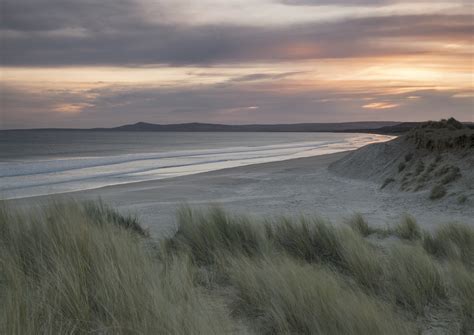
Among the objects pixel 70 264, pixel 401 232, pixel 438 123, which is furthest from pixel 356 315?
pixel 438 123

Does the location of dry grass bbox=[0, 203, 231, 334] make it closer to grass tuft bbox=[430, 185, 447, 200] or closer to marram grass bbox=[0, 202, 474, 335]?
marram grass bbox=[0, 202, 474, 335]

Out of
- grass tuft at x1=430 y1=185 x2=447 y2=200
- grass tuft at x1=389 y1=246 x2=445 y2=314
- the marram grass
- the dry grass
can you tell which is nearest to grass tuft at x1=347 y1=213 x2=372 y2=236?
the marram grass

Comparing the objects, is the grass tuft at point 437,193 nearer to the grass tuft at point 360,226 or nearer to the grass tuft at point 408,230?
the grass tuft at point 408,230

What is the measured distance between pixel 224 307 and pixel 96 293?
112cm

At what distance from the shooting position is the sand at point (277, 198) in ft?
35.7

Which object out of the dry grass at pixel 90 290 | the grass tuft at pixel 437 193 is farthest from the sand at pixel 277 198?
the dry grass at pixel 90 290

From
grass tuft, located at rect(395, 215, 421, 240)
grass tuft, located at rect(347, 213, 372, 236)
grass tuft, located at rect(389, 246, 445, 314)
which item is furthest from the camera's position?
grass tuft, located at rect(347, 213, 372, 236)

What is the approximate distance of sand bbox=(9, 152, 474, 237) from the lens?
10.9 metres

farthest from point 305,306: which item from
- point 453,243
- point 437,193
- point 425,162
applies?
point 425,162

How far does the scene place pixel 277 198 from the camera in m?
14.6

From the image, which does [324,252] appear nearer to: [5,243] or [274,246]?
[274,246]

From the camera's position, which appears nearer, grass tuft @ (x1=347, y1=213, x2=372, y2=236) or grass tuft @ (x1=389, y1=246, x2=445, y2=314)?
grass tuft @ (x1=389, y1=246, x2=445, y2=314)

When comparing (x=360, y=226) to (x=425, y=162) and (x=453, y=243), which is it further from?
(x=425, y=162)

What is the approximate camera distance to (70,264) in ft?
12.2
